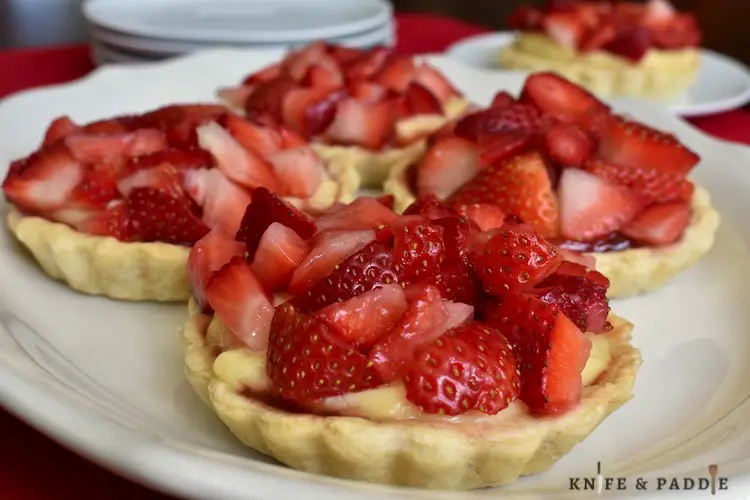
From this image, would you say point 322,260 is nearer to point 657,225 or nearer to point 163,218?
point 163,218

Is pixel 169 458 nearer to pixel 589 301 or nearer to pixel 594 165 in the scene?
Result: pixel 589 301

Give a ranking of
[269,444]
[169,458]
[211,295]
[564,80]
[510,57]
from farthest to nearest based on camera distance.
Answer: [510,57] < [564,80] < [211,295] < [269,444] < [169,458]

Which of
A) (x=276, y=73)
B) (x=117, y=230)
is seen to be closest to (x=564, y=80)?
(x=276, y=73)

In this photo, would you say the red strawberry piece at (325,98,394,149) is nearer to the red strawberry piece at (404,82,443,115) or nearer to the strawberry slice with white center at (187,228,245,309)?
the red strawberry piece at (404,82,443,115)

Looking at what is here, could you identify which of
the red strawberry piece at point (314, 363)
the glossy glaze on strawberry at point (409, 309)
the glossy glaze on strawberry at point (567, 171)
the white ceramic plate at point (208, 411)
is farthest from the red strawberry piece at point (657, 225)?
the red strawberry piece at point (314, 363)

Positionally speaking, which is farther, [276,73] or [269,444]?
[276,73]

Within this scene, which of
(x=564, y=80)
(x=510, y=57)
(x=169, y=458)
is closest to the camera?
(x=169, y=458)

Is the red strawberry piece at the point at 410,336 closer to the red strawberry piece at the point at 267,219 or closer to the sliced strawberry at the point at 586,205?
the red strawberry piece at the point at 267,219

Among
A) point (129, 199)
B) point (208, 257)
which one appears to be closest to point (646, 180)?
point (208, 257)

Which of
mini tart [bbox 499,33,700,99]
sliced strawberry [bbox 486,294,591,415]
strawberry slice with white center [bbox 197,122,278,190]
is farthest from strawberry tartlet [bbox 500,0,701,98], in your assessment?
sliced strawberry [bbox 486,294,591,415]
